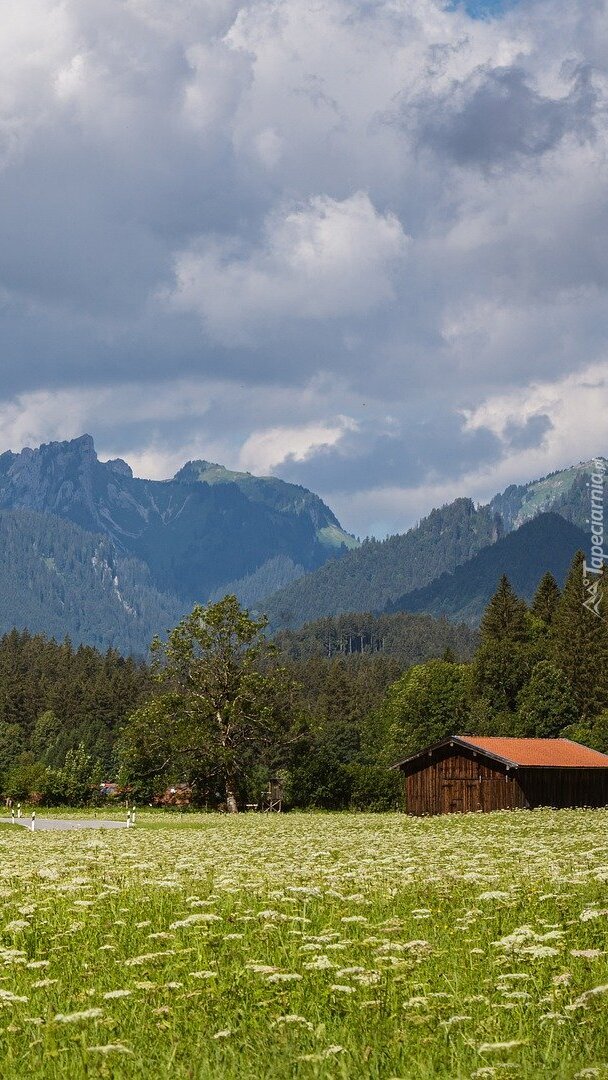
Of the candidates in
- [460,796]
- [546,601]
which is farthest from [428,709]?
[460,796]

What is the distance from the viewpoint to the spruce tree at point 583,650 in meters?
132

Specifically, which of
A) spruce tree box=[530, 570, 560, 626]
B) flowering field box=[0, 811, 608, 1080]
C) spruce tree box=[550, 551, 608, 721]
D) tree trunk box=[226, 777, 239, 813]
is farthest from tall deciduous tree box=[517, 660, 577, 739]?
flowering field box=[0, 811, 608, 1080]

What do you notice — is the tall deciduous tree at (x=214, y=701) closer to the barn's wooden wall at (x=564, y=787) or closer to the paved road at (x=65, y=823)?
the paved road at (x=65, y=823)

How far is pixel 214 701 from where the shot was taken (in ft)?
279

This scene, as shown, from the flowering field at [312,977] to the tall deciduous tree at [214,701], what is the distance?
64.9 m

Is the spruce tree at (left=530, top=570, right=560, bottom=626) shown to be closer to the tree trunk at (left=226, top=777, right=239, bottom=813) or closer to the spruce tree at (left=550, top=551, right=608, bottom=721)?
the spruce tree at (left=550, top=551, right=608, bottom=721)

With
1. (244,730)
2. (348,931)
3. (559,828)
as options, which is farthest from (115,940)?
(244,730)

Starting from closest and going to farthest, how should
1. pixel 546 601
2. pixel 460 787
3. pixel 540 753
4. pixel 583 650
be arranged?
pixel 460 787, pixel 540 753, pixel 583 650, pixel 546 601

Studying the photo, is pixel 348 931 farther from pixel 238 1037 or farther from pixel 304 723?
pixel 304 723

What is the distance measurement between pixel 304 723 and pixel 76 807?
24.1 metres

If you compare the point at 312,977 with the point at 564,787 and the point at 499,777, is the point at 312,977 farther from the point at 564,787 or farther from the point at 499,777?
the point at 564,787

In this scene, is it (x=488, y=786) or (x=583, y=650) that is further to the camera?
(x=583, y=650)

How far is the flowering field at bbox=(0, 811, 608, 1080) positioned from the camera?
8.93 m

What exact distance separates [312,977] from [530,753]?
→ 63.8 metres
